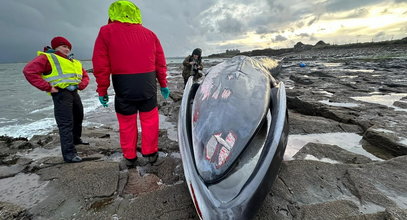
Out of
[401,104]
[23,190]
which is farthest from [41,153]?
[401,104]

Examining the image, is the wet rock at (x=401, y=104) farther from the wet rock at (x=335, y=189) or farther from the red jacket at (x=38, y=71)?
the red jacket at (x=38, y=71)

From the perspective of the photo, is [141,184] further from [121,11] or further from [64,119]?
[121,11]

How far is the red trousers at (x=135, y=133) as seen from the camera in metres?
2.89

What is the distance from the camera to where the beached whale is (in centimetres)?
152

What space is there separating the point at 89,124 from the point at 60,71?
3121 mm

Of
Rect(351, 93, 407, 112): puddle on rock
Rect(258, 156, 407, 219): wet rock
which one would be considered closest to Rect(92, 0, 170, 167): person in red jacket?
Rect(258, 156, 407, 219): wet rock

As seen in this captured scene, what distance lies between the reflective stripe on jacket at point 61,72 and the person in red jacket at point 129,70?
663 millimetres

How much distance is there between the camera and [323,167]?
2539 millimetres

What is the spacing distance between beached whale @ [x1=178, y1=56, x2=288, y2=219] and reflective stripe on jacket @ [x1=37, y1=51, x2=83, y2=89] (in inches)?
72.9

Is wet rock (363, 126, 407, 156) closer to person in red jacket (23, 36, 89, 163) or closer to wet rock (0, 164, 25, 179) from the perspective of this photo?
person in red jacket (23, 36, 89, 163)

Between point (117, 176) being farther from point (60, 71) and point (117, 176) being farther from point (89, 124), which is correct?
point (89, 124)

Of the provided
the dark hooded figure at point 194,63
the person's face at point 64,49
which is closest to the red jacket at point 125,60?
the person's face at point 64,49

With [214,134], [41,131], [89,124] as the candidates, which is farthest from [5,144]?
[214,134]

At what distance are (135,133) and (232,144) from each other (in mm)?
1657
